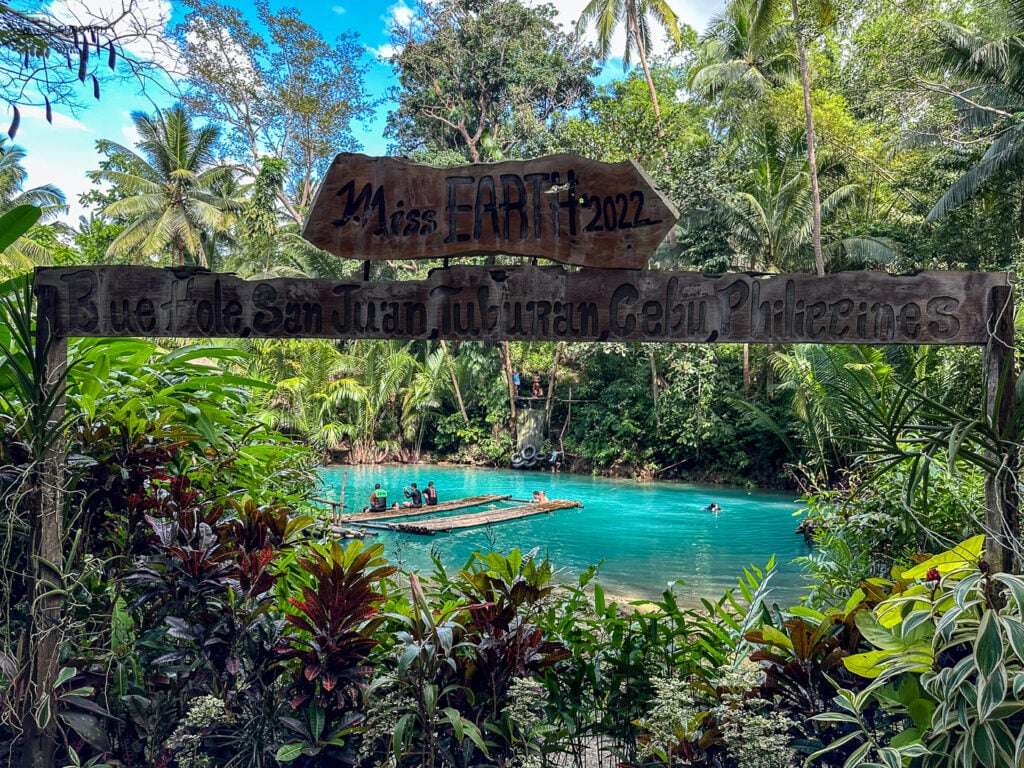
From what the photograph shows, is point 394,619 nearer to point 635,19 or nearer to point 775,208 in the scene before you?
point 775,208

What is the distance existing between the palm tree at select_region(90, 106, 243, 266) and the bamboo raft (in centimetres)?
1097

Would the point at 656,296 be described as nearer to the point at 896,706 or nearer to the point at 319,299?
the point at 319,299

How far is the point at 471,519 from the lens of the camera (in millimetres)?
11242

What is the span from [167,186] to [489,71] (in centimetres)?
957

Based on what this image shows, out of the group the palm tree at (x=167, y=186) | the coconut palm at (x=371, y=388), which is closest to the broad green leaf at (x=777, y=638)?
the coconut palm at (x=371, y=388)

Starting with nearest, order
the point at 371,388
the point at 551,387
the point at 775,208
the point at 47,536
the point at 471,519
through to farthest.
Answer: the point at 47,536
the point at 471,519
the point at 775,208
the point at 371,388
the point at 551,387

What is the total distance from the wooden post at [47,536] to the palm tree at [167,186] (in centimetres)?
1838

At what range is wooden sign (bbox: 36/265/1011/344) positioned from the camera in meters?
2.00

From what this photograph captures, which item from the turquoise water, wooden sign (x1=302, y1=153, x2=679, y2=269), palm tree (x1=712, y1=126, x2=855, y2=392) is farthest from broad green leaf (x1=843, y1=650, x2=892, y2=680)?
palm tree (x1=712, y1=126, x2=855, y2=392)

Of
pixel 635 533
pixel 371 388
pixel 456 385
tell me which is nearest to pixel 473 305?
pixel 635 533

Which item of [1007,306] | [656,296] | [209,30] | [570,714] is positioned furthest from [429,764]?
[209,30]

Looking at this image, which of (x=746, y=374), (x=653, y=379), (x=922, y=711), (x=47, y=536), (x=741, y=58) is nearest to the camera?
(x=922, y=711)

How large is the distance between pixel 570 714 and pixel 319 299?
138 centimetres

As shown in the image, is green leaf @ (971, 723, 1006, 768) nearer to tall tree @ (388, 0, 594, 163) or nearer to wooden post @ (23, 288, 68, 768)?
wooden post @ (23, 288, 68, 768)
